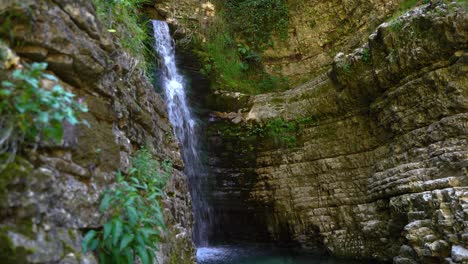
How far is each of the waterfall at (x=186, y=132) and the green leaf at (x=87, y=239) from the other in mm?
7662

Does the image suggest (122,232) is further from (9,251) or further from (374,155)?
(374,155)

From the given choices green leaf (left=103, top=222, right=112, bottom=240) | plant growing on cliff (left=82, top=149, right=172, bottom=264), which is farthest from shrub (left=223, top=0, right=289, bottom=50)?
green leaf (left=103, top=222, right=112, bottom=240)

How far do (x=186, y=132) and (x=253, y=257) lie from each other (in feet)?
13.1

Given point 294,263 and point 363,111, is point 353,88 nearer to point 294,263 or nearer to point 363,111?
point 363,111

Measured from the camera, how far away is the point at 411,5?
8375 millimetres

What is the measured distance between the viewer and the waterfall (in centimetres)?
1032

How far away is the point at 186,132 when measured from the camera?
10523 mm

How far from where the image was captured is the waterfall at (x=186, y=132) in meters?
10.3

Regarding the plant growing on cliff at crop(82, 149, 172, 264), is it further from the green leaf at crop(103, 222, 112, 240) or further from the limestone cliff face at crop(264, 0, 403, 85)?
the limestone cliff face at crop(264, 0, 403, 85)

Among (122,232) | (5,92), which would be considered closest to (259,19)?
(122,232)

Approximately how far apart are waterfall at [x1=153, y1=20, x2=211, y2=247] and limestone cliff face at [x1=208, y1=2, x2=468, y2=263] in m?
0.61

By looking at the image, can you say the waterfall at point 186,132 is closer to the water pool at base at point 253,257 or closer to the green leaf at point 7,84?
the water pool at base at point 253,257

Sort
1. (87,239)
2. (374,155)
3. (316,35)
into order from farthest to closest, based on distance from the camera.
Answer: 1. (316,35)
2. (374,155)
3. (87,239)

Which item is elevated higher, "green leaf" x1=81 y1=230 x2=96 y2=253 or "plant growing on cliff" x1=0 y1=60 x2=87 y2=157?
"plant growing on cliff" x1=0 y1=60 x2=87 y2=157
